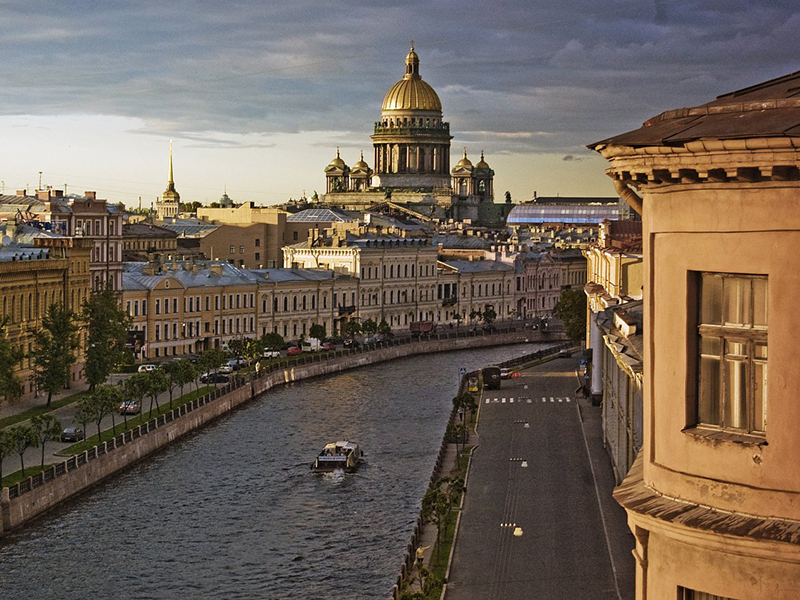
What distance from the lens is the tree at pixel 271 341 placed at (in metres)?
64.4

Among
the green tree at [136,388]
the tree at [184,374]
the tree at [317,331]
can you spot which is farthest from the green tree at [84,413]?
the tree at [317,331]

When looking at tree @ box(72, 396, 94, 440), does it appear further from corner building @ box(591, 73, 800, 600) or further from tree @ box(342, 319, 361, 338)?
tree @ box(342, 319, 361, 338)

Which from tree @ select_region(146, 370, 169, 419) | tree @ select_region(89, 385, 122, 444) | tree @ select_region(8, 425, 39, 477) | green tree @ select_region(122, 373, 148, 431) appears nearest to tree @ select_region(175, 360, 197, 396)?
tree @ select_region(146, 370, 169, 419)

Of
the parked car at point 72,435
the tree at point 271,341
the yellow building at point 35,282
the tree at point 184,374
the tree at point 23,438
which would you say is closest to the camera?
the tree at point 23,438

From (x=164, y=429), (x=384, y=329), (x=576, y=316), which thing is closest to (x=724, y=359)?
(x=164, y=429)

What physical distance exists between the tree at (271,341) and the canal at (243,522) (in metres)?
17.2

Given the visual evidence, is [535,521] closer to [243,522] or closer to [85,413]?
[243,522]

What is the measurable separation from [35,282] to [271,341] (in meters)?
18.3

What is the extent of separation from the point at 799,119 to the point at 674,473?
1.41 meters

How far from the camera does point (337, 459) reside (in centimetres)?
3644

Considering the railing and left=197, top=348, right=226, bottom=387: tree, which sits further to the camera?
left=197, top=348, right=226, bottom=387: tree

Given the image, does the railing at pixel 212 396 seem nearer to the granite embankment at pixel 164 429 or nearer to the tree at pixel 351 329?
the granite embankment at pixel 164 429

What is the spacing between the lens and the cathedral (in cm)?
14050

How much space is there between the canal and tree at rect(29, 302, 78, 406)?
176 inches
